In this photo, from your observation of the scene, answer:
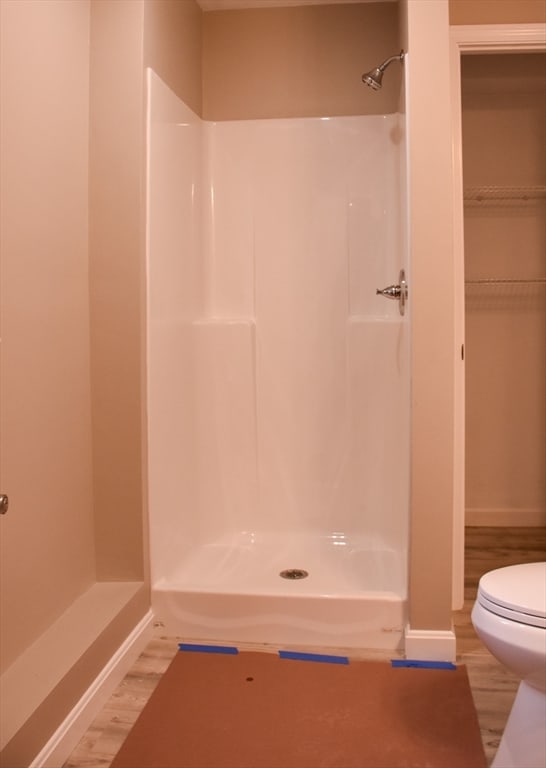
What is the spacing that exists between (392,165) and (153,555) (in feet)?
5.96

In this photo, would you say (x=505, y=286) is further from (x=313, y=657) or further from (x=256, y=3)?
(x=313, y=657)

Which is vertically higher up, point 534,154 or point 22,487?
point 534,154

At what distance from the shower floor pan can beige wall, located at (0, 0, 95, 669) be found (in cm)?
36

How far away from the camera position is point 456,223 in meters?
2.57

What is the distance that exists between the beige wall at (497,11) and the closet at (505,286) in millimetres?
1015

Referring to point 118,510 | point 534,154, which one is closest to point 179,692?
point 118,510

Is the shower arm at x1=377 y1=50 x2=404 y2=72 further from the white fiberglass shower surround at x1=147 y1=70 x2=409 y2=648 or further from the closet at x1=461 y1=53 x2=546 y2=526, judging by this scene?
the closet at x1=461 y1=53 x2=546 y2=526

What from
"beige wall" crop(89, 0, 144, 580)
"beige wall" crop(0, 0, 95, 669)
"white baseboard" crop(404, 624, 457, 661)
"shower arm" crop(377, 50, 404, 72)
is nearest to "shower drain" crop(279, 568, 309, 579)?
"white baseboard" crop(404, 624, 457, 661)

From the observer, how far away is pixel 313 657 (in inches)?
86.5

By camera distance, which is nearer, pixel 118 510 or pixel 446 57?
pixel 446 57

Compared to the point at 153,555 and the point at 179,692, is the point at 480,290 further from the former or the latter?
the point at 179,692

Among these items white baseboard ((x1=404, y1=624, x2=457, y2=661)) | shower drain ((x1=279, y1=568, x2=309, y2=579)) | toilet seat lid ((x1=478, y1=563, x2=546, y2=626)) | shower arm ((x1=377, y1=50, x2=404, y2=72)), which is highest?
shower arm ((x1=377, y1=50, x2=404, y2=72))

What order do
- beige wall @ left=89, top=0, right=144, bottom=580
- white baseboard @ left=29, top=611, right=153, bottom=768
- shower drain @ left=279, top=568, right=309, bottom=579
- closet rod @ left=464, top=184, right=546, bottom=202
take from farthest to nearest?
closet rod @ left=464, top=184, right=546, bottom=202 < shower drain @ left=279, top=568, right=309, bottom=579 < beige wall @ left=89, top=0, right=144, bottom=580 < white baseboard @ left=29, top=611, right=153, bottom=768

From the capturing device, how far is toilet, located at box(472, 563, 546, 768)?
4.69ft
